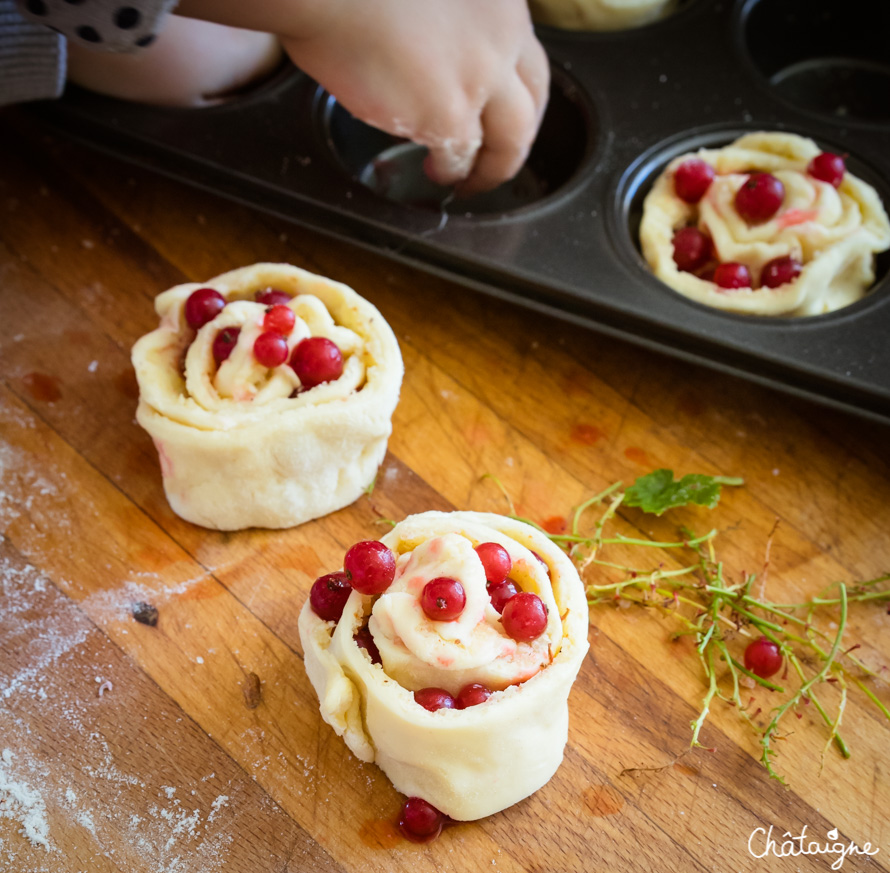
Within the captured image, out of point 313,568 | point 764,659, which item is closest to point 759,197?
point 764,659

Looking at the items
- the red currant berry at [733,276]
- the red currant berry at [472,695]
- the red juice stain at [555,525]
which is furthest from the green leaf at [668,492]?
the red currant berry at [472,695]

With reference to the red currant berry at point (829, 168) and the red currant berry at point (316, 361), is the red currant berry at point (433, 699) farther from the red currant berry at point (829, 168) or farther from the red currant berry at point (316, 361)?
the red currant berry at point (829, 168)

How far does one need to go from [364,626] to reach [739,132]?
4.31 feet

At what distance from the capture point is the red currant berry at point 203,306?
1.53m

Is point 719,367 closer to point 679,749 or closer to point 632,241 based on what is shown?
point 632,241

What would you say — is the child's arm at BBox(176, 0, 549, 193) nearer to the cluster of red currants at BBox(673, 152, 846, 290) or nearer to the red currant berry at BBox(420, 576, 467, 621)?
the cluster of red currants at BBox(673, 152, 846, 290)

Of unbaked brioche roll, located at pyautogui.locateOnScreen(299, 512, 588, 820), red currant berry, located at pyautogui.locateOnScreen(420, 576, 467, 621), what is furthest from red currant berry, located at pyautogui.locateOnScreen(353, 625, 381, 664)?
red currant berry, located at pyautogui.locateOnScreen(420, 576, 467, 621)

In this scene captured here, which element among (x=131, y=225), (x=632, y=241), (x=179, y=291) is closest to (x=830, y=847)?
(x=632, y=241)

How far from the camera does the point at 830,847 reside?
1288mm

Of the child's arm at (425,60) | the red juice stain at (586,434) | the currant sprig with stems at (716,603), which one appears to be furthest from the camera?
the red juice stain at (586,434)

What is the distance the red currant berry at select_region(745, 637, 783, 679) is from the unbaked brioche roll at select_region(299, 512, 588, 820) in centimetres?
33

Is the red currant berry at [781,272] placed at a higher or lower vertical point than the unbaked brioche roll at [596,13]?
lower

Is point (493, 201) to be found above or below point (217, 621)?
above

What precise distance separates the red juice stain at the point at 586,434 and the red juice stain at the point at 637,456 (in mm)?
56
